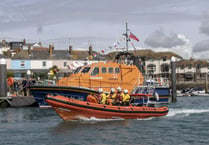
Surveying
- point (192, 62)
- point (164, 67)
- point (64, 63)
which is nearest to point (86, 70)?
point (64, 63)

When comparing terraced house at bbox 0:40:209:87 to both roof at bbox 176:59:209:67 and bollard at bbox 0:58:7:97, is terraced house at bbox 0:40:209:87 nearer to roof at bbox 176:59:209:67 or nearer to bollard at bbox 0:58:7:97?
roof at bbox 176:59:209:67

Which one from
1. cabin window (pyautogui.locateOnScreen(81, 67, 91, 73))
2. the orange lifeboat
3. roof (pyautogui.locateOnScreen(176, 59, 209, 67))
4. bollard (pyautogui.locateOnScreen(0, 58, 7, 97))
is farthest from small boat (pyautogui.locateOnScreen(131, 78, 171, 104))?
roof (pyautogui.locateOnScreen(176, 59, 209, 67))

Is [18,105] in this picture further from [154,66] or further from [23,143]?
[154,66]

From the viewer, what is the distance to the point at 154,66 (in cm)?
8481

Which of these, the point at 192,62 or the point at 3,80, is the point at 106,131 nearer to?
the point at 3,80

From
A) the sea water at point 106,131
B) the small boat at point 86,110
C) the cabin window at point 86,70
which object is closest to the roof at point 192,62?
the cabin window at point 86,70

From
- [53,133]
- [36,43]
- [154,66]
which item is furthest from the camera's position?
[36,43]

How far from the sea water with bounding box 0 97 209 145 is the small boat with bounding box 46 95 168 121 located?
28cm

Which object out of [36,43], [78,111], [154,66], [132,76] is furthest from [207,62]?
[78,111]

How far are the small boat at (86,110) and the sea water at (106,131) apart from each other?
0.93 feet

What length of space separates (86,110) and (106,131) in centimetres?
276

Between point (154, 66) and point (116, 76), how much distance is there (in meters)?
60.3

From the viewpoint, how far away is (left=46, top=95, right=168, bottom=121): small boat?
18.0m

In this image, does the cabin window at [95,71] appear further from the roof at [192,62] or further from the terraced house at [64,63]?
the roof at [192,62]
